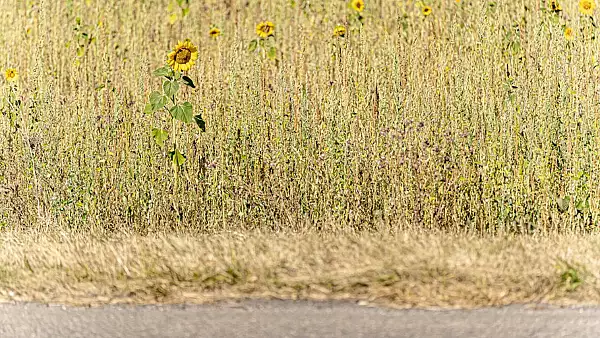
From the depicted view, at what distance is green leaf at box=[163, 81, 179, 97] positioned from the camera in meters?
5.13

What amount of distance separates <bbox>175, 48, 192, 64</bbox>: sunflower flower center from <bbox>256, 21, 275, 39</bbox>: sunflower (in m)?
0.63

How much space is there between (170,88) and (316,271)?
1.86 metres

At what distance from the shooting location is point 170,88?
5133 millimetres

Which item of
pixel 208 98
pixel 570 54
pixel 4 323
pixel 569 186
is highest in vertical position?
pixel 570 54

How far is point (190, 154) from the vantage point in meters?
5.41

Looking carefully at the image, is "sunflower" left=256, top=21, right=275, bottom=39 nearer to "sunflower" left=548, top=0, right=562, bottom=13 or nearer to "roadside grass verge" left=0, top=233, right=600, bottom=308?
"roadside grass verge" left=0, top=233, right=600, bottom=308

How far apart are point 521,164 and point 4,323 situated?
3.34m

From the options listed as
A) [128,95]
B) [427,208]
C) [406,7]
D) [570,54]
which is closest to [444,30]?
[406,7]

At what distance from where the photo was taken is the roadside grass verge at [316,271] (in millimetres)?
3746

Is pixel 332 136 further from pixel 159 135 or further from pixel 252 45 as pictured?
pixel 159 135

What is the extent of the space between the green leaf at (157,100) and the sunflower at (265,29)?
0.92 meters

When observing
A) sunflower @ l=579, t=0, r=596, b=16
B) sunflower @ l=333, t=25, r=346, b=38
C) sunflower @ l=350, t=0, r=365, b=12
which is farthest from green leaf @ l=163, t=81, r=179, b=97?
sunflower @ l=579, t=0, r=596, b=16

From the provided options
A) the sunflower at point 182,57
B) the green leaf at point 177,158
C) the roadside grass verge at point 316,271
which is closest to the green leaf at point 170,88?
the sunflower at point 182,57

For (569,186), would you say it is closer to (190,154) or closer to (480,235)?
(480,235)
